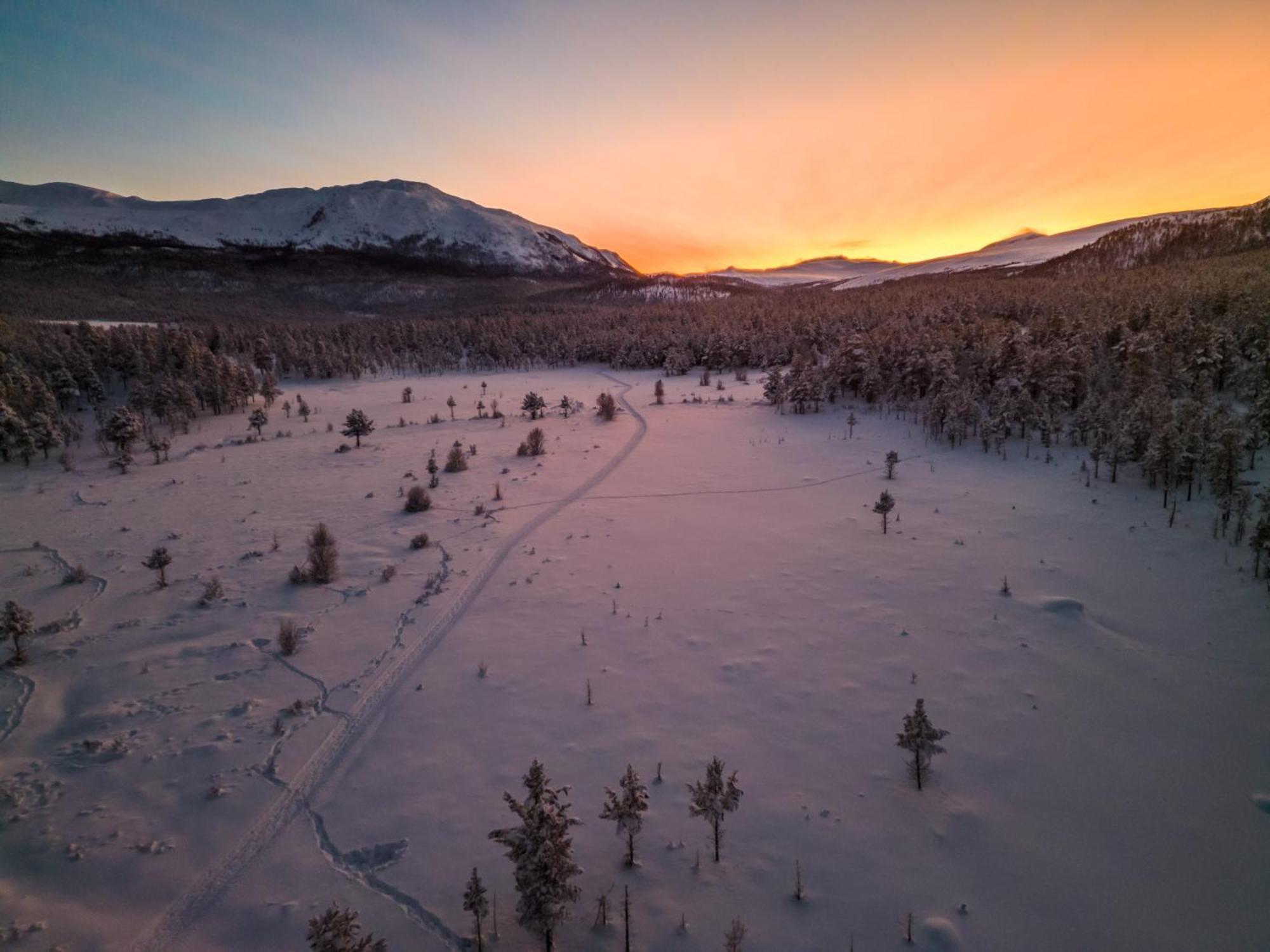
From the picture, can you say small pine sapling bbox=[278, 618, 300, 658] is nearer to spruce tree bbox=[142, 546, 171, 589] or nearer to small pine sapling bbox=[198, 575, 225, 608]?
small pine sapling bbox=[198, 575, 225, 608]

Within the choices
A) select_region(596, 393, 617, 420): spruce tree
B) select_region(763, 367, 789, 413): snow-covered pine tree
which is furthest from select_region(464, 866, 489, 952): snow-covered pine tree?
select_region(763, 367, 789, 413): snow-covered pine tree

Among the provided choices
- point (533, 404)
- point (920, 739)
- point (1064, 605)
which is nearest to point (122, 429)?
point (533, 404)

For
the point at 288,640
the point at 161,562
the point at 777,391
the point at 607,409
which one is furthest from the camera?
the point at 777,391

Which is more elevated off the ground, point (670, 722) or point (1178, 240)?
point (1178, 240)

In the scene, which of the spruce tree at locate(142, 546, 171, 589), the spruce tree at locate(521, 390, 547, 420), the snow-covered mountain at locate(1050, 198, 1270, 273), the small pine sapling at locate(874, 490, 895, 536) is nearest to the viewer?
the spruce tree at locate(142, 546, 171, 589)

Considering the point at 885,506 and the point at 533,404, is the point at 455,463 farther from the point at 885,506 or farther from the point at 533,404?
the point at 885,506

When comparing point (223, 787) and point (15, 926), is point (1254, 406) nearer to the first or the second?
point (223, 787)
